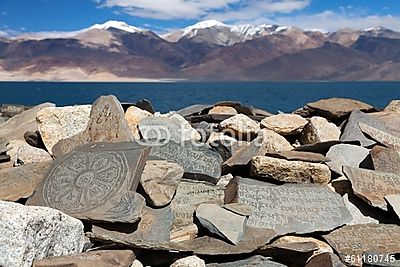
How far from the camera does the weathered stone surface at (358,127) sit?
20.1ft

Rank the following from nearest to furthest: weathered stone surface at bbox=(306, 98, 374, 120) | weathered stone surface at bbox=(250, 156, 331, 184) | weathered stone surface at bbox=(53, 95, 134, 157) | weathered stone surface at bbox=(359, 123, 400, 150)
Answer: weathered stone surface at bbox=(250, 156, 331, 184) → weathered stone surface at bbox=(53, 95, 134, 157) → weathered stone surface at bbox=(359, 123, 400, 150) → weathered stone surface at bbox=(306, 98, 374, 120)

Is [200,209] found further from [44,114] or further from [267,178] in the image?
[44,114]

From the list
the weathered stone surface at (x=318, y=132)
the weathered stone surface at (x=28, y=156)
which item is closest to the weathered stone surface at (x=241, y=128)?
the weathered stone surface at (x=318, y=132)

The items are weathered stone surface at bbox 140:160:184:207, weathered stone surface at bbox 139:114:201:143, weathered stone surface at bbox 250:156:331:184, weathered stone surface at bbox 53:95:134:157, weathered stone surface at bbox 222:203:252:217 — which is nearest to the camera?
weathered stone surface at bbox 222:203:252:217

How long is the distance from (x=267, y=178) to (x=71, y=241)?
210 cm

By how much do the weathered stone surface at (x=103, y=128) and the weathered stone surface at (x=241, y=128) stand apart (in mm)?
1356

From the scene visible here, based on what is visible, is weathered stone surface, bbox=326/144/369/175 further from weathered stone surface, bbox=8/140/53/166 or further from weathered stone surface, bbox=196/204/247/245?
weathered stone surface, bbox=8/140/53/166

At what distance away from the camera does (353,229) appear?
14.8 ft

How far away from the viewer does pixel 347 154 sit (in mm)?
5672

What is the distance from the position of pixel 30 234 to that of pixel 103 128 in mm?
2296

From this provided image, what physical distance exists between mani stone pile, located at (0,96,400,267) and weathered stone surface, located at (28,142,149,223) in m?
0.01

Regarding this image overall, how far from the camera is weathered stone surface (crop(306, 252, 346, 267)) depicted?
3779 mm

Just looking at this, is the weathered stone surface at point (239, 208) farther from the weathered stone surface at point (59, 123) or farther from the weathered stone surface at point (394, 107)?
the weathered stone surface at point (394, 107)

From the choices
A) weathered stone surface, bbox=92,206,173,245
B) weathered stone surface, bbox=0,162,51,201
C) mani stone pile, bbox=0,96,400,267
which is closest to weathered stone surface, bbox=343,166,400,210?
mani stone pile, bbox=0,96,400,267
